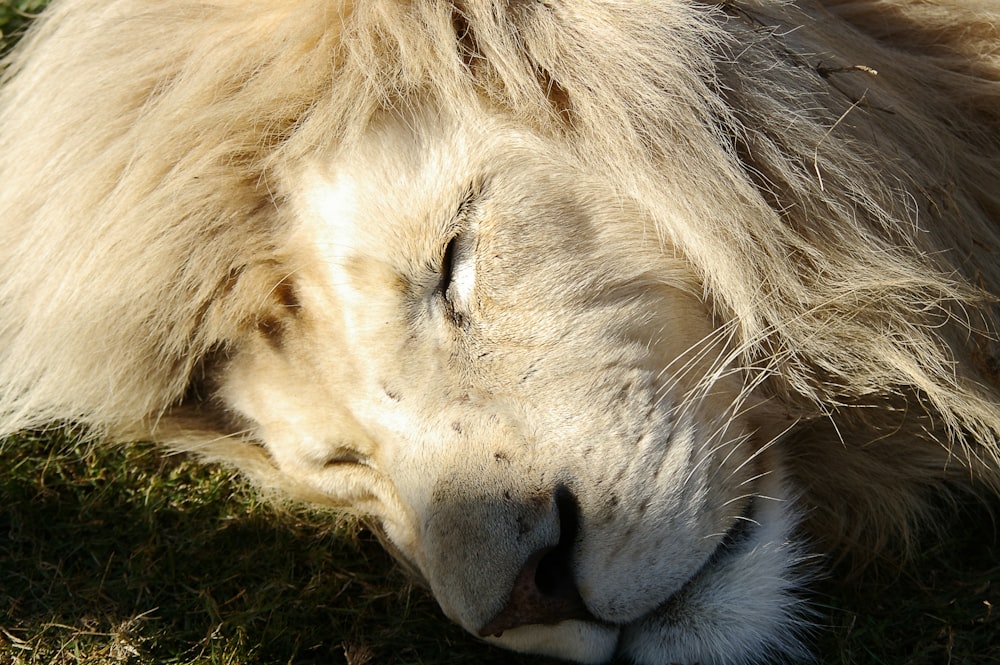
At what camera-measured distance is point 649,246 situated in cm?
181

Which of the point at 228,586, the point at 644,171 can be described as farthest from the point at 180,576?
the point at 644,171

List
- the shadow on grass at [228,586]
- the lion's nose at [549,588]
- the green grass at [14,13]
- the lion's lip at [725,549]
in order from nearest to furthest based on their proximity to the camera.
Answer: the lion's nose at [549,588], the lion's lip at [725,549], the shadow on grass at [228,586], the green grass at [14,13]

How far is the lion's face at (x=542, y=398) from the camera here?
1.70 m

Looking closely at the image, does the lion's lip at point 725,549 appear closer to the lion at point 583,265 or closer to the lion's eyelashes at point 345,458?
the lion at point 583,265

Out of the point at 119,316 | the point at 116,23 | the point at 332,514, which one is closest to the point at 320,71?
the point at 116,23

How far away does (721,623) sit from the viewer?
1804mm

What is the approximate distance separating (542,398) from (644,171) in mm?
397

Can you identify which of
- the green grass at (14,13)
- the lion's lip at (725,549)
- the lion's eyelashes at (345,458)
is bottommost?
the lion's lip at (725,549)

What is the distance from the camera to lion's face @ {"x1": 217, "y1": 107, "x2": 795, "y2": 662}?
1697 mm

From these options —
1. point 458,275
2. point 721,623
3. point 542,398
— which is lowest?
point 721,623

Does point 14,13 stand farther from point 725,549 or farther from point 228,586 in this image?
point 725,549

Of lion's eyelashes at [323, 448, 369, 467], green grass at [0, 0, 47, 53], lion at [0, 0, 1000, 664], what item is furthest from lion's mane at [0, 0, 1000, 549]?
green grass at [0, 0, 47, 53]

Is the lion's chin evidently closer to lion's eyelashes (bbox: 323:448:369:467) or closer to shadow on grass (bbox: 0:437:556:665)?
shadow on grass (bbox: 0:437:556:665)

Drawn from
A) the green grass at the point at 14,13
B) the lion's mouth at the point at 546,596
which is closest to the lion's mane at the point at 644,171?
the lion's mouth at the point at 546,596
